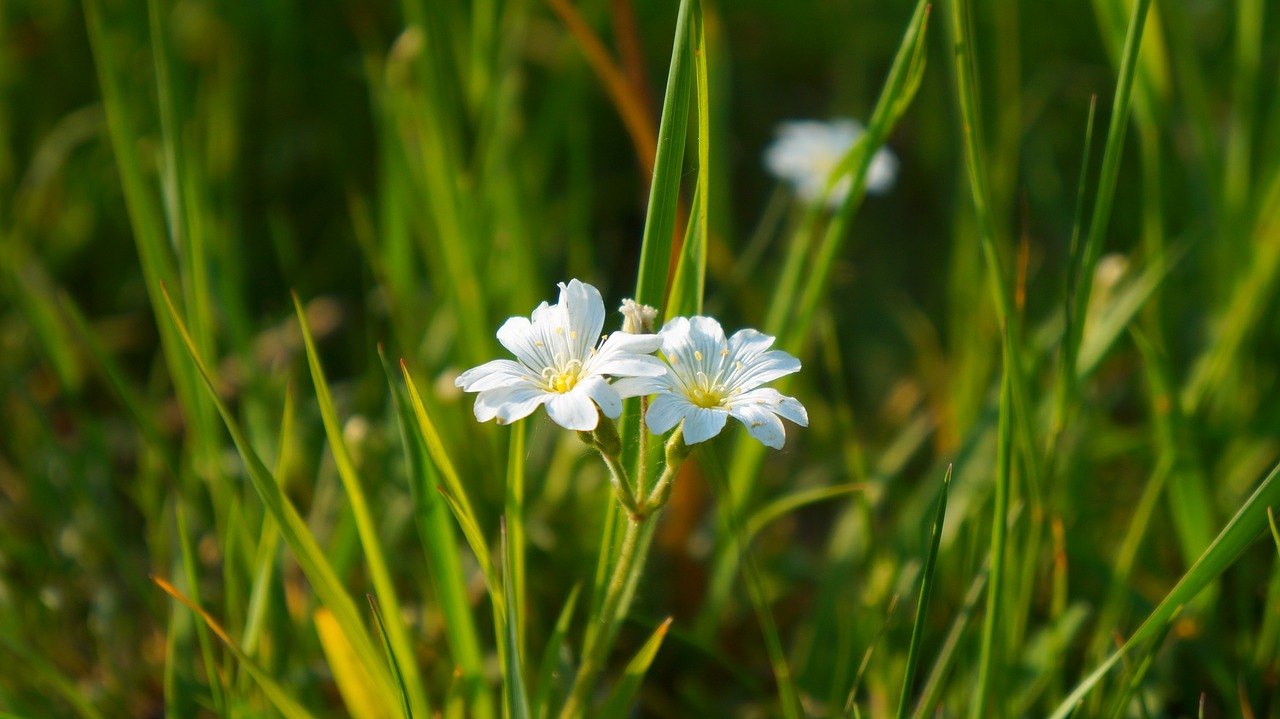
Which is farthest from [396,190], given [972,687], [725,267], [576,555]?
[972,687]

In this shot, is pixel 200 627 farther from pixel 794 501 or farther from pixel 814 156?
pixel 814 156

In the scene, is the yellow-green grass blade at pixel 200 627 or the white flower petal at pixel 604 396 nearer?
the white flower petal at pixel 604 396

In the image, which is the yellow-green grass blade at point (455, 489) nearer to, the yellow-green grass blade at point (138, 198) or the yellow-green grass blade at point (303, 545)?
the yellow-green grass blade at point (303, 545)

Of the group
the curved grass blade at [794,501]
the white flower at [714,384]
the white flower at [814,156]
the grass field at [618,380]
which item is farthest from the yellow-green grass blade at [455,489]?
the white flower at [814,156]

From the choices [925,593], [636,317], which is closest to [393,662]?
[636,317]

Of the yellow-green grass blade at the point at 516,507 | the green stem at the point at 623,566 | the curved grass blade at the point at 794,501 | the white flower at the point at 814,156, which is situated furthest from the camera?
the white flower at the point at 814,156

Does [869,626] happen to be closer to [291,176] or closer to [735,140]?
[735,140]

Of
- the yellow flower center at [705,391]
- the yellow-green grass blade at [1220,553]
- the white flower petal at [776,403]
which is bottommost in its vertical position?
the yellow-green grass blade at [1220,553]
